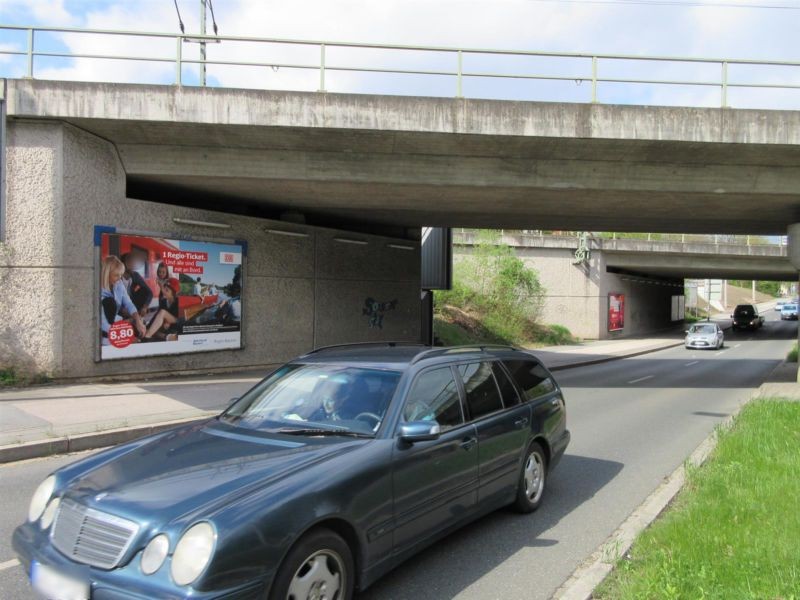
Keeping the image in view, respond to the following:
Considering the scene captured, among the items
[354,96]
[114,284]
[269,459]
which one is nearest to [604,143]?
[354,96]

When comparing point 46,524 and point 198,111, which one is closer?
point 46,524

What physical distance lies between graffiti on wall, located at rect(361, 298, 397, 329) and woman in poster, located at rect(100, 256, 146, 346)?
7929mm

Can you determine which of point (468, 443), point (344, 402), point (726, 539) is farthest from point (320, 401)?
point (726, 539)

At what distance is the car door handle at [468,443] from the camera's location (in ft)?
14.4

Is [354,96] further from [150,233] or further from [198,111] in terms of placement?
[150,233]

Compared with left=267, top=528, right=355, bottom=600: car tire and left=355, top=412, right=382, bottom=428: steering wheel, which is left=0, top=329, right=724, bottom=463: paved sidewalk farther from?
left=267, top=528, right=355, bottom=600: car tire

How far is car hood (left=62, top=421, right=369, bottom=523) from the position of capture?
2957mm

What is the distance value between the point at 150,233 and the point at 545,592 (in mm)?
11541

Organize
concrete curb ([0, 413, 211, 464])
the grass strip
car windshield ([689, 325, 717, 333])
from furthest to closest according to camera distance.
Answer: car windshield ([689, 325, 717, 333])
concrete curb ([0, 413, 211, 464])
the grass strip

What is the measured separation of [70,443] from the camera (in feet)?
24.1

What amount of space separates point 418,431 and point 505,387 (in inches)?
66.7

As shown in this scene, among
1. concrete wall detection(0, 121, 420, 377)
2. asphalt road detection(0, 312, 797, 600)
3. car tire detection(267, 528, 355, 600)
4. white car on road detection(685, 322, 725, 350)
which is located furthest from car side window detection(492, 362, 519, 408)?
white car on road detection(685, 322, 725, 350)

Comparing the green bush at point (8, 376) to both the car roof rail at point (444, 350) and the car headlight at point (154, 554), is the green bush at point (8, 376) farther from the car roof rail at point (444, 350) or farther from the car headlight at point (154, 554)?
the car headlight at point (154, 554)

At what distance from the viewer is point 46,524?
3.22 metres
